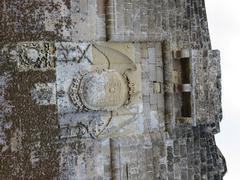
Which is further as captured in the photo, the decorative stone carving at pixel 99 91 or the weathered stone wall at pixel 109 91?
the decorative stone carving at pixel 99 91

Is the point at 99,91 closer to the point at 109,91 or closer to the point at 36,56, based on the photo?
the point at 109,91

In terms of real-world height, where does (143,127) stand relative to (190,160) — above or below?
above

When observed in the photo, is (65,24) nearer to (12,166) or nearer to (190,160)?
(12,166)

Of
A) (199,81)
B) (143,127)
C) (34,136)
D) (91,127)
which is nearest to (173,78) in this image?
(199,81)

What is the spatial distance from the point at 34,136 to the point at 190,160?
334 cm

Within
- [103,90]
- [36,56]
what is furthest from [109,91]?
[36,56]

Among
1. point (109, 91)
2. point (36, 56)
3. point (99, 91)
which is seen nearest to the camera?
point (36, 56)

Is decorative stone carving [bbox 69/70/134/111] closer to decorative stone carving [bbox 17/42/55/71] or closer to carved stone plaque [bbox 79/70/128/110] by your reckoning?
carved stone plaque [bbox 79/70/128/110]

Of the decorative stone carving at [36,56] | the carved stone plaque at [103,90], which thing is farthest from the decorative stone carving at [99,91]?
the decorative stone carving at [36,56]

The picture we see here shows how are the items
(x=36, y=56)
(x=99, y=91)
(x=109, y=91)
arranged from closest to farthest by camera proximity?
(x=36, y=56), (x=99, y=91), (x=109, y=91)

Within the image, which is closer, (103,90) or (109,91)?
(103,90)

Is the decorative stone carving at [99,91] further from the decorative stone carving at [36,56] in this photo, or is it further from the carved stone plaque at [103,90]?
the decorative stone carving at [36,56]

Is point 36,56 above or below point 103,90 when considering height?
above

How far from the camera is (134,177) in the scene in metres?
8.63
